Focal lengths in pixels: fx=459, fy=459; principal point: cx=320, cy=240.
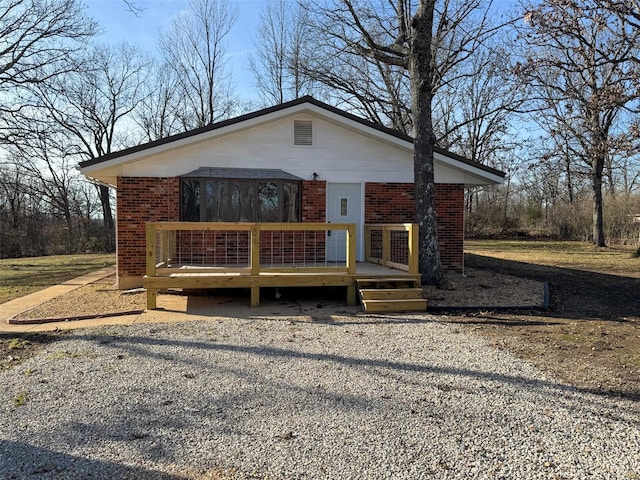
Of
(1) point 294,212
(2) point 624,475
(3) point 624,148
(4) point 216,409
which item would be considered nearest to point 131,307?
(1) point 294,212

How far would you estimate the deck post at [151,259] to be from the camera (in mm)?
7672

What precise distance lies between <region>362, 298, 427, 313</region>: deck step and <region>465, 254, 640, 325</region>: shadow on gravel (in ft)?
6.72

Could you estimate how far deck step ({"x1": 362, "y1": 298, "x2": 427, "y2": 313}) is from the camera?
771cm

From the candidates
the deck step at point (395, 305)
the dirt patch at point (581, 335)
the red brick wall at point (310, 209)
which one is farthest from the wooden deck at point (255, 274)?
the red brick wall at point (310, 209)

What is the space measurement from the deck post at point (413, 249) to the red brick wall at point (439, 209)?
10.2 ft

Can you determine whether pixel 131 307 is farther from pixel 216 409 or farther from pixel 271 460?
pixel 271 460

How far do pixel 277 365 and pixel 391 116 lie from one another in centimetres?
2328

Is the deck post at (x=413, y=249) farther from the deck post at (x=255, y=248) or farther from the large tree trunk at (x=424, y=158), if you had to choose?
the deck post at (x=255, y=248)

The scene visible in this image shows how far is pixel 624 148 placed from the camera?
14.0m

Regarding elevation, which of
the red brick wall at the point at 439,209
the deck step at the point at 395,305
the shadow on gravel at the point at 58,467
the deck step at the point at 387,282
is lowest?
the shadow on gravel at the point at 58,467

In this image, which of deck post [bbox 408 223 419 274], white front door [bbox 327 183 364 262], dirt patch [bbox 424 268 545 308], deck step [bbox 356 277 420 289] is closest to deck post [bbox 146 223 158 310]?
deck step [bbox 356 277 420 289]

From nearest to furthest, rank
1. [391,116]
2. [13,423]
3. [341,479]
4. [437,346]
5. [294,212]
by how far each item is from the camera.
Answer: [341,479] → [13,423] → [437,346] → [294,212] → [391,116]

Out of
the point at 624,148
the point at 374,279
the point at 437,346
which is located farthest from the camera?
the point at 624,148

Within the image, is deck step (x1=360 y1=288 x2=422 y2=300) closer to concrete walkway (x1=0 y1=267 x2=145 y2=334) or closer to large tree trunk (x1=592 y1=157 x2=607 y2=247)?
concrete walkway (x1=0 y1=267 x2=145 y2=334)
